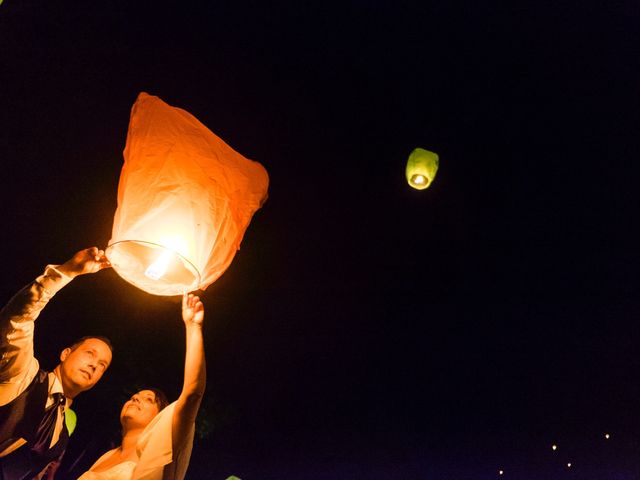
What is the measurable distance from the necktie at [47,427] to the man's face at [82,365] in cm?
10

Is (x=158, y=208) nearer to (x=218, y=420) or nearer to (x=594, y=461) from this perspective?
(x=218, y=420)

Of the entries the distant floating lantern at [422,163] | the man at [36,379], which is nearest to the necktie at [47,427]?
the man at [36,379]

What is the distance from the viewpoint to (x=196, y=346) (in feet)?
10.1

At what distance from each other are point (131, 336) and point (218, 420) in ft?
7.55

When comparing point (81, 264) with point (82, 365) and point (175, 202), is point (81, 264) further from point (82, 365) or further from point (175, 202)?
point (82, 365)

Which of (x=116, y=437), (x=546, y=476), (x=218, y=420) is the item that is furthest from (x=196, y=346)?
(x=546, y=476)

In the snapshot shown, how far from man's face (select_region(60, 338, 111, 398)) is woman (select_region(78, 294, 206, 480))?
53cm

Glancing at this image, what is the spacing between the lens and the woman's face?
329 cm

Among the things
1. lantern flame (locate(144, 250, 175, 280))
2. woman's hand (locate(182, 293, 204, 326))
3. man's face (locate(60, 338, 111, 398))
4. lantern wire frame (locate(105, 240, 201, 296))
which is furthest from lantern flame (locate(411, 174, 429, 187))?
man's face (locate(60, 338, 111, 398))

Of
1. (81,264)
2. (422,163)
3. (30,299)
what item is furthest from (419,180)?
(30,299)

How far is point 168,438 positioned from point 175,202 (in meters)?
1.72

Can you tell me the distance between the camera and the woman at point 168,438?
2.91 meters

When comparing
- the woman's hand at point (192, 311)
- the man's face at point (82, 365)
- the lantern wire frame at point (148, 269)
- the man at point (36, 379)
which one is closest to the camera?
the lantern wire frame at point (148, 269)

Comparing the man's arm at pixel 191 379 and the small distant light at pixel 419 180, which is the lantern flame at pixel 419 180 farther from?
the man's arm at pixel 191 379
